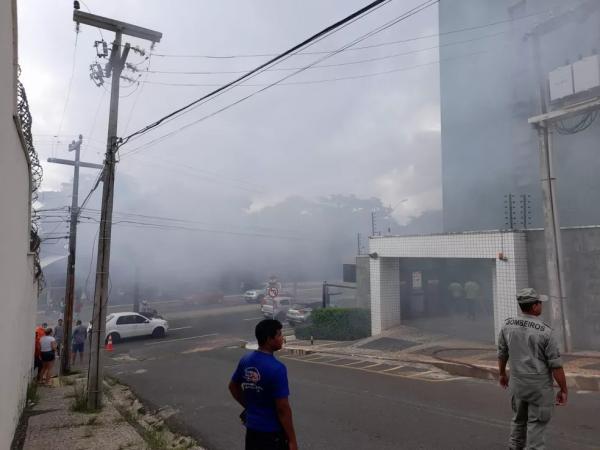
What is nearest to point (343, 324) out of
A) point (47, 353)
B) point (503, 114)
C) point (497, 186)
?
point (497, 186)

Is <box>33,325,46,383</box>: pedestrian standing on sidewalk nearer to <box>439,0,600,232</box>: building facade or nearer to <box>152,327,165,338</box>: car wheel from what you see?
<box>152,327,165,338</box>: car wheel

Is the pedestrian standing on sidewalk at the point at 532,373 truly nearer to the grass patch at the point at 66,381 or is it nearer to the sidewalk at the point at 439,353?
the sidewalk at the point at 439,353

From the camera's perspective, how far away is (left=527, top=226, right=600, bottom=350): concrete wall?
8570 millimetres

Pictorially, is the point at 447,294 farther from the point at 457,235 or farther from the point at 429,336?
the point at 457,235

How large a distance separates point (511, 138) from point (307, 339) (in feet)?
33.0

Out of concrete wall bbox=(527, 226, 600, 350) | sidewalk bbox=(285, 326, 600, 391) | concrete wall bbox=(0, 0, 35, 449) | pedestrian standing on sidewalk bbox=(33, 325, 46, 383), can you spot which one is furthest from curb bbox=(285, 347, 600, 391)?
pedestrian standing on sidewalk bbox=(33, 325, 46, 383)

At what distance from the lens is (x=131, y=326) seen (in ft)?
54.4

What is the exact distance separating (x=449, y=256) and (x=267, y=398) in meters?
9.34

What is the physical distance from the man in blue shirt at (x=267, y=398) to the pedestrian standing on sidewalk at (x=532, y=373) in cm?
172

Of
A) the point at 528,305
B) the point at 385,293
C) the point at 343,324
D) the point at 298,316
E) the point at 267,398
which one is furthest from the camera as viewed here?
the point at 298,316

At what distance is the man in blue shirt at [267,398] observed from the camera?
8.07 ft

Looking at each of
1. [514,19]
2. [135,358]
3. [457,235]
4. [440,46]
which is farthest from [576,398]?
[440,46]

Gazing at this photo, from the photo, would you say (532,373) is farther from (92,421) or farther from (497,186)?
(497,186)

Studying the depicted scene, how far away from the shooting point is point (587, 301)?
867cm
